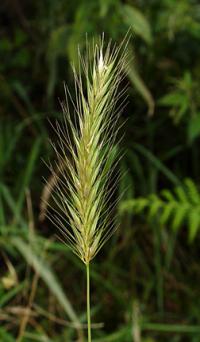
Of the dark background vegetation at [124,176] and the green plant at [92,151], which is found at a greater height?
the dark background vegetation at [124,176]

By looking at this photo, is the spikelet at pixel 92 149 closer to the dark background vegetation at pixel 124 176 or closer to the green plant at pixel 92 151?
the green plant at pixel 92 151

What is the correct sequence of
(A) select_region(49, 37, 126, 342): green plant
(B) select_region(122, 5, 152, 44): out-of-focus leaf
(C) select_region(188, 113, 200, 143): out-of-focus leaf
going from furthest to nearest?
(C) select_region(188, 113, 200, 143): out-of-focus leaf < (B) select_region(122, 5, 152, 44): out-of-focus leaf < (A) select_region(49, 37, 126, 342): green plant

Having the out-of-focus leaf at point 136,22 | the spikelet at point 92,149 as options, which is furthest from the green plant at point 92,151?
the out-of-focus leaf at point 136,22

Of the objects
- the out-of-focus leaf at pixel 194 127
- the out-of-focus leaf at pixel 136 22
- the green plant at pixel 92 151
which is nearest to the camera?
the green plant at pixel 92 151

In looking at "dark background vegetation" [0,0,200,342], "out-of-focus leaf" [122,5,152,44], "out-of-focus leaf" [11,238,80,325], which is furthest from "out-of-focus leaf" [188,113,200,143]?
"out-of-focus leaf" [11,238,80,325]

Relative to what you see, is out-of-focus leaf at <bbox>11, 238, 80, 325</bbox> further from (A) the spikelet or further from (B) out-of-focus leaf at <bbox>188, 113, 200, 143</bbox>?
(A) the spikelet

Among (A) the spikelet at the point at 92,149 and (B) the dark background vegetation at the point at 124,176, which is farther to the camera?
(B) the dark background vegetation at the point at 124,176

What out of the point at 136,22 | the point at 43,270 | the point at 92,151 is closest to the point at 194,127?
the point at 136,22
